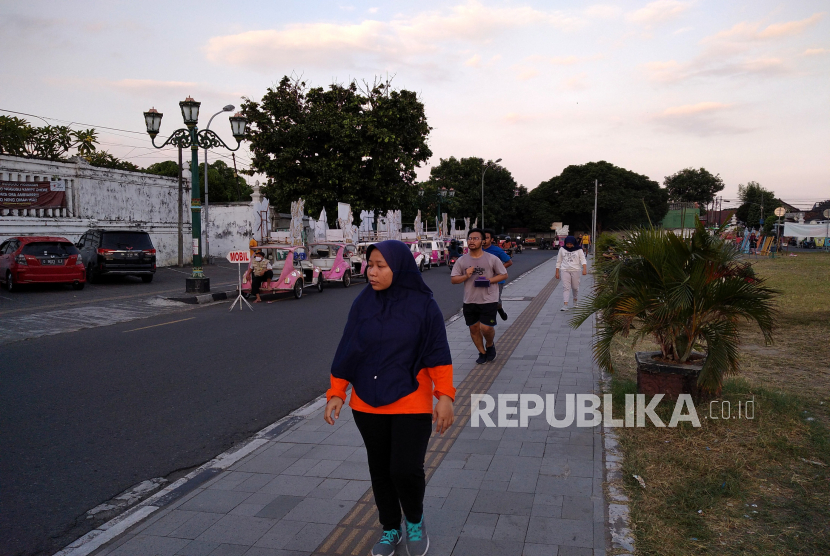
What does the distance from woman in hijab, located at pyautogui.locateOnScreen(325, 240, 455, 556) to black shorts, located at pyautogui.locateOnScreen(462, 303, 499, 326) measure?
4657 mm

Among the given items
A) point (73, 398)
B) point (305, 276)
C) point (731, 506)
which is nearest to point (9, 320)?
point (73, 398)

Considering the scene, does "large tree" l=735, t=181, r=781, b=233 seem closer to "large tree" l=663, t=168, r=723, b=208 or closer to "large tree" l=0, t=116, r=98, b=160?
"large tree" l=663, t=168, r=723, b=208

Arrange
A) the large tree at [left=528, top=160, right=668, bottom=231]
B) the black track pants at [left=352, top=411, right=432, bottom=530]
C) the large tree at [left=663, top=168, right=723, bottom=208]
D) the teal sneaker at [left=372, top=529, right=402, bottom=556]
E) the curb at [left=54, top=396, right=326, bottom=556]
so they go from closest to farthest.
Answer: the black track pants at [left=352, top=411, right=432, bottom=530] → the teal sneaker at [left=372, top=529, right=402, bottom=556] → the curb at [left=54, top=396, right=326, bottom=556] → the large tree at [left=528, top=160, right=668, bottom=231] → the large tree at [left=663, top=168, right=723, bottom=208]

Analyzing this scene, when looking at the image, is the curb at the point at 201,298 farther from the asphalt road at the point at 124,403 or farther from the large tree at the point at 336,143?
the large tree at the point at 336,143

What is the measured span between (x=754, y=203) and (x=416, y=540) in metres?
94.0

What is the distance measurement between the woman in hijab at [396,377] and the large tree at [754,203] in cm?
8543

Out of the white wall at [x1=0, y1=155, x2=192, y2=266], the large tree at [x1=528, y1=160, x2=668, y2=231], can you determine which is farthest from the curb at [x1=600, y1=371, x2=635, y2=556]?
the large tree at [x1=528, y1=160, x2=668, y2=231]

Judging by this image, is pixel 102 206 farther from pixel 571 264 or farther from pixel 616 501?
pixel 616 501

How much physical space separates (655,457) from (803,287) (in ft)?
55.3

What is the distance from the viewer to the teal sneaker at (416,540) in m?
3.34

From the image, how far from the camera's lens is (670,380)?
18.9 ft

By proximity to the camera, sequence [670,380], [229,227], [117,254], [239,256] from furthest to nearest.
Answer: [229,227], [117,254], [239,256], [670,380]

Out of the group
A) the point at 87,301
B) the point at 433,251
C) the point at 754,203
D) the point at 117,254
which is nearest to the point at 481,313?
the point at 87,301

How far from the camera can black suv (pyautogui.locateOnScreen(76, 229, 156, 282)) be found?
1977cm
